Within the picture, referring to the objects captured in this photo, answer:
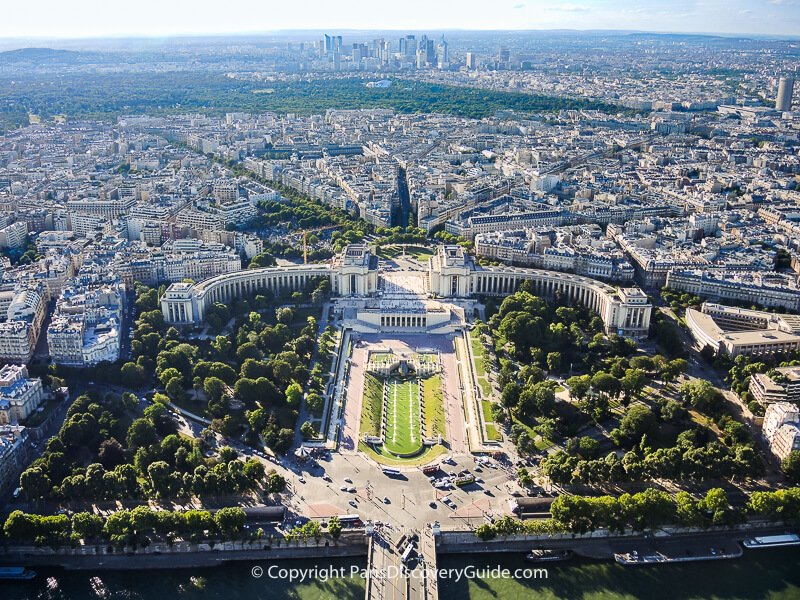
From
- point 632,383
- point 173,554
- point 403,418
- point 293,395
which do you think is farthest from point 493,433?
point 173,554

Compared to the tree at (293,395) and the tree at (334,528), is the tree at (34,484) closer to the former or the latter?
the tree at (293,395)

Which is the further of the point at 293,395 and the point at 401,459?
the point at 293,395

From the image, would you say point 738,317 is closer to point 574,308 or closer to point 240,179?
point 574,308

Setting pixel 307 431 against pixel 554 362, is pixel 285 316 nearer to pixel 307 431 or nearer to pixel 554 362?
pixel 307 431

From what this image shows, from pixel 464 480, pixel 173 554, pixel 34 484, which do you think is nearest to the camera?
pixel 173 554

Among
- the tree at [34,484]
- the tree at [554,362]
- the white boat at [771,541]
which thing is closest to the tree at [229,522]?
the tree at [34,484]

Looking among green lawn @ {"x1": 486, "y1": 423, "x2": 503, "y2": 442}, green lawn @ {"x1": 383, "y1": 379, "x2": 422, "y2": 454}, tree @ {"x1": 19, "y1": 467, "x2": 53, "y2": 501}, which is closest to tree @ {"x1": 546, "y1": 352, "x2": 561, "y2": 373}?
green lawn @ {"x1": 486, "y1": 423, "x2": 503, "y2": 442}

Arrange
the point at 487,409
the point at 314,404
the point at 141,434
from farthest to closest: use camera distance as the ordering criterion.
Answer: the point at 487,409 → the point at 314,404 → the point at 141,434
